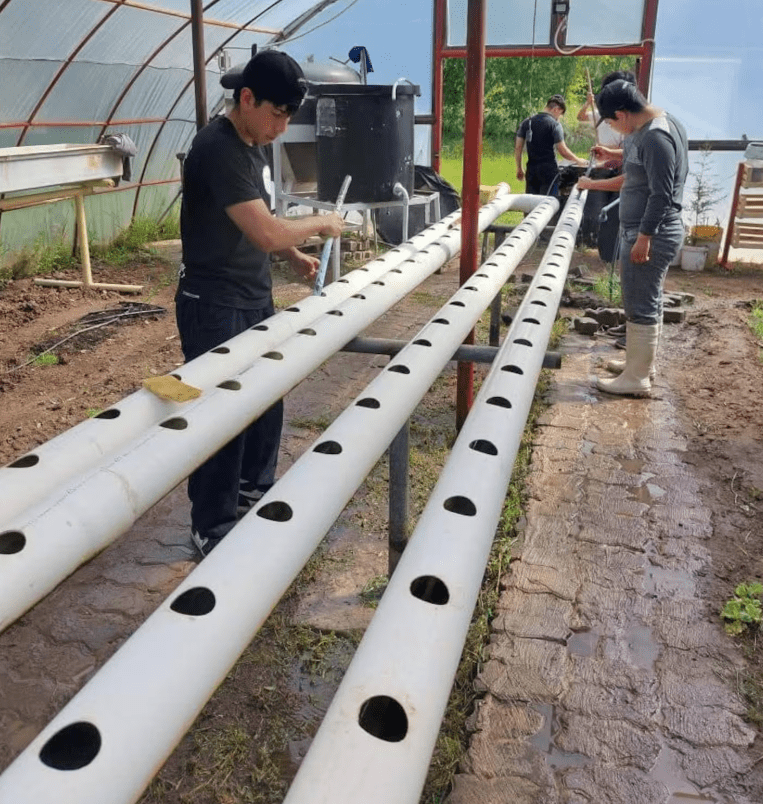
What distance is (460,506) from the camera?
6.50ft

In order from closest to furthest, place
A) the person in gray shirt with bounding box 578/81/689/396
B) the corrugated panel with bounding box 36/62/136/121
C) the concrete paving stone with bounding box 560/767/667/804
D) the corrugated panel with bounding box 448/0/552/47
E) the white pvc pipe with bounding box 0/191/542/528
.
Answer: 1. the white pvc pipe with bounding box 0/191/542/528
2. the concrete paving stone with bounding box 560/767/667/804
3. the person in gray shirt with bounding box 578/81/689/396
4. the corrugated panel with bounding box 36/62/136/121
5. the corrugated panel with bounding box 448/0/552/47

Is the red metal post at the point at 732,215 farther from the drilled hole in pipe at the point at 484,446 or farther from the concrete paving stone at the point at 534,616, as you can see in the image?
the drilled hole in pipe at the point at 484,446

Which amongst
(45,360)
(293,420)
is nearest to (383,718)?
(293,420)

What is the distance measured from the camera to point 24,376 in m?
5.86

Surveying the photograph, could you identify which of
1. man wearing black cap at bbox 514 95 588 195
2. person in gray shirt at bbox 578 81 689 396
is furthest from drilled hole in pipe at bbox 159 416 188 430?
man wearing black cap at bbox 514 95 588 195

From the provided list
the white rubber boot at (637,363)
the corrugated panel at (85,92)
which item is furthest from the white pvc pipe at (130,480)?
the corrugated panel at (85,92)

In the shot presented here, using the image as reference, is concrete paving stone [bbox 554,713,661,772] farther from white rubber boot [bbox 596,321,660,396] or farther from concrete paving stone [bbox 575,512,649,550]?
white rubber boot [bbox 596,321,660,396]

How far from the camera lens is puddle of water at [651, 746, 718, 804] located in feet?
7.33

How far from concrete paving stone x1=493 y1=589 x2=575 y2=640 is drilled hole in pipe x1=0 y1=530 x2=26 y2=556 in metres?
1.82

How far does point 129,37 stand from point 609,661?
8.97 metres

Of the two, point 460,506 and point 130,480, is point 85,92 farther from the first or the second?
point 460,506

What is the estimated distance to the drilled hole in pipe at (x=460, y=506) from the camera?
6.39ft

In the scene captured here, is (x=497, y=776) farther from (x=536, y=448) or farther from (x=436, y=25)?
(x=436, y=25)

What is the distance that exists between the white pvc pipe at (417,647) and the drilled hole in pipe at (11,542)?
689 mm
